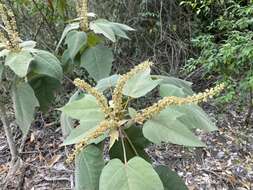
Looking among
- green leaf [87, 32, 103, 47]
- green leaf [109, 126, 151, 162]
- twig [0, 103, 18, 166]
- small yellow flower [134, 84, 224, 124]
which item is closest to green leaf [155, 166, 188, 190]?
green leaf [109, 126, 151, 162]

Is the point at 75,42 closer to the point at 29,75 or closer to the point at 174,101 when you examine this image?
the point at 29,75

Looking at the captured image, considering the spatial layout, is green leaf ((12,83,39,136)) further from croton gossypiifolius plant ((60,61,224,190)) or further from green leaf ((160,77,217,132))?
green leaf ((160,77,217,132))

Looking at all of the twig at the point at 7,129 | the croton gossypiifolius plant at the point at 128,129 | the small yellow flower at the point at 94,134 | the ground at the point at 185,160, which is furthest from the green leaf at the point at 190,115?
the ground at the point at 185,160

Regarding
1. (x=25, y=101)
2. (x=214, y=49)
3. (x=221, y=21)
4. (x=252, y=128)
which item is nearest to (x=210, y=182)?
(x=252, y=128)

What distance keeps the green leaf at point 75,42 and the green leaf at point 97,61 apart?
0.03m

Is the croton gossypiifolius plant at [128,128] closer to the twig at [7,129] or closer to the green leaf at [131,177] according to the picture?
the green leaf at [131,177]

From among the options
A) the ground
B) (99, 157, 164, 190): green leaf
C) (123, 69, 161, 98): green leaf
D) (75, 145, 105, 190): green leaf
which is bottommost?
the ground

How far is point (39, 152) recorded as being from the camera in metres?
2.66

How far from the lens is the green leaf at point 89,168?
0.79m

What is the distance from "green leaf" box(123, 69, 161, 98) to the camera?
0.79m

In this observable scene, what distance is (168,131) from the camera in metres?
0.72

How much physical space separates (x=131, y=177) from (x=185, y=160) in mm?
1925

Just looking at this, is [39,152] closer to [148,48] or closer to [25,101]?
[148,48]

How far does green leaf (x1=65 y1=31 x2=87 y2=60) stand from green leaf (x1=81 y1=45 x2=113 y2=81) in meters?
0.03
